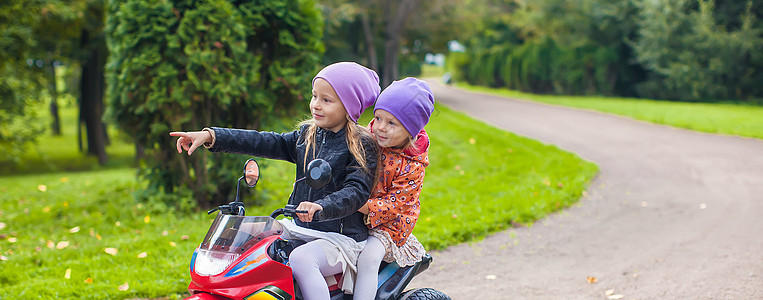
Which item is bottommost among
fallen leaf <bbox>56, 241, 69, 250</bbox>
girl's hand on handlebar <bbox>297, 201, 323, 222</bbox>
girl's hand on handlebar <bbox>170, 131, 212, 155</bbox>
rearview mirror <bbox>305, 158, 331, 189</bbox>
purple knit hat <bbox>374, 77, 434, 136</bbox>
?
fallen leaf <bbox>56, 241, 69, 250</bbox>

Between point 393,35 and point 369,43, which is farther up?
point 393,35

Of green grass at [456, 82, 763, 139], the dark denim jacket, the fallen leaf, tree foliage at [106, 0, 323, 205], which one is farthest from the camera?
green grass at [456, 82, 763, 139]

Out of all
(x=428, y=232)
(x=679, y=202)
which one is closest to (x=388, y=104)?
(x=428, y=232)

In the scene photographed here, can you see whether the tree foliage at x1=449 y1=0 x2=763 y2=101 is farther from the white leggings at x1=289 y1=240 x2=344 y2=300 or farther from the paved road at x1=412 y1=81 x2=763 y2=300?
the white leggings at x1=289 y1=240 x2=344 y2=300

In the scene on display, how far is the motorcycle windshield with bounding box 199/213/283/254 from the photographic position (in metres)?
2.51

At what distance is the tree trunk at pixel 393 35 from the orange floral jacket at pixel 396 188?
21.4 meters

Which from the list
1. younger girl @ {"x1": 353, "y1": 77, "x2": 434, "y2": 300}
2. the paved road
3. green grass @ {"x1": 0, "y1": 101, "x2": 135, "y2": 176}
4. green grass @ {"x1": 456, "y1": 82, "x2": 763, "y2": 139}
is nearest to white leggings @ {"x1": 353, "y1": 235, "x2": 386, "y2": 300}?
younger girl @ {"x1": 353, "y1": 77, "x2": 434, "y2": 300}

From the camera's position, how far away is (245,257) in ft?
8.23

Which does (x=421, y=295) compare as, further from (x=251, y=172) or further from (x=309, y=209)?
(x=251, y=172)

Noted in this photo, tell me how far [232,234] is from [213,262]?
0.14m

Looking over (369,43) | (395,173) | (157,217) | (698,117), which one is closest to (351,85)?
(395,173)

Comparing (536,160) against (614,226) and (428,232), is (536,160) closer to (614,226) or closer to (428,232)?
(614,226)

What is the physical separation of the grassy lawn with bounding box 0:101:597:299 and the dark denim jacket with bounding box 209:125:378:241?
81.4 inches

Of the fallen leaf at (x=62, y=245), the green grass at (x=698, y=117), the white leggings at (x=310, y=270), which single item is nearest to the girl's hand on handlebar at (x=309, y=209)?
the white leggings at (x=310, y=270)
